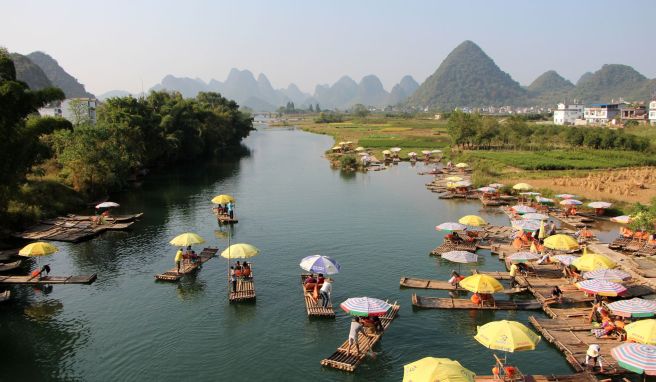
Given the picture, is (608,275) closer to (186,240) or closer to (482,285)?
(482,285)

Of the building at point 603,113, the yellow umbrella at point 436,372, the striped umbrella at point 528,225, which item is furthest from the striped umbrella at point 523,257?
the building at point 603,113

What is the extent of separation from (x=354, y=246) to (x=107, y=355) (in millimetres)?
18359

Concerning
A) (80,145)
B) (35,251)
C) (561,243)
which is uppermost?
(80,145)

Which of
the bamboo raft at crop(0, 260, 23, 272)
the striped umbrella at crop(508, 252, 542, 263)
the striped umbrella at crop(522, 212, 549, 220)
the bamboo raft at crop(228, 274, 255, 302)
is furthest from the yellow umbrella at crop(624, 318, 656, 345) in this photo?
the bamboo raft at crop(0, 260, 23, 272)

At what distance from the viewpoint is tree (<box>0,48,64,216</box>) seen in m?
26.8

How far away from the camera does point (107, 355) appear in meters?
20.7

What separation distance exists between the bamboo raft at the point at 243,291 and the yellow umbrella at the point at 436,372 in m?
11.7

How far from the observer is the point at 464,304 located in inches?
974

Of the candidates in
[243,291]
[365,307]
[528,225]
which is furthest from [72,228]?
[528,225]

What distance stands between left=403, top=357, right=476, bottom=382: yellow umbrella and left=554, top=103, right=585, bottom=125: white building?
6822 inches

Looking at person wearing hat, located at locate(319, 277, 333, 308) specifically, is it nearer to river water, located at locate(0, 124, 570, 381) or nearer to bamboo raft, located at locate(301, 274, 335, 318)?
bamboo raft, located at locate(301, 274, 335, 318)

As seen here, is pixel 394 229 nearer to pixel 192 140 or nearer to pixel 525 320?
pixel 525 320

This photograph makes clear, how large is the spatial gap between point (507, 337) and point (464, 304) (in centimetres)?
678

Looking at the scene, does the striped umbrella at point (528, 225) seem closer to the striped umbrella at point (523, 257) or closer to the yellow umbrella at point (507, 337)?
the striped umbrella at point (523, 257)
